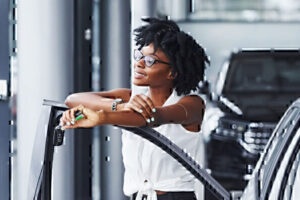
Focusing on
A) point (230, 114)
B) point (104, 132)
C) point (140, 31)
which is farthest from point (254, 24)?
point (140, 31)

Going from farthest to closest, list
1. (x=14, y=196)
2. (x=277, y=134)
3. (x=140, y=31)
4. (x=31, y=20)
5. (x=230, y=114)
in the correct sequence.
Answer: (x=230, y=114)
(x=14, y=196)
(x=31, y=20)
(x=140, y=31)
(x=277, y=134)

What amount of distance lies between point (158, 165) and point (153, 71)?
32 centimetres

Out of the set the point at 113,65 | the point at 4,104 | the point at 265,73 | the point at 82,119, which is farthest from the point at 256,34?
the point at 82,119

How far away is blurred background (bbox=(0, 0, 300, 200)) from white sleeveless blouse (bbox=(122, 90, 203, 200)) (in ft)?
1.95

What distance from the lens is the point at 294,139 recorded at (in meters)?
1.82

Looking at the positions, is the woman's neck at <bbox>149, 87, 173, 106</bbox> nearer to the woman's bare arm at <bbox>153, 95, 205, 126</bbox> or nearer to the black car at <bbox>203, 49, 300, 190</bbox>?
the woman's bare arm at <bbox>153, 95, 205, 126</bbox>

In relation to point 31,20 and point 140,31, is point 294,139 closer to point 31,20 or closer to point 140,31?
point 140,31

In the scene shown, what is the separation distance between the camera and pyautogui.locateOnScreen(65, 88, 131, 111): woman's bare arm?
2.21m

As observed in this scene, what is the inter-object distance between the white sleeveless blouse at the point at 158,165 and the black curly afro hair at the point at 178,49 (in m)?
0.18

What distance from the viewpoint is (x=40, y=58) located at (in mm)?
2736

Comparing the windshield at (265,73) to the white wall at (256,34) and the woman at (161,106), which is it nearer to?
the white wall at (256,34)

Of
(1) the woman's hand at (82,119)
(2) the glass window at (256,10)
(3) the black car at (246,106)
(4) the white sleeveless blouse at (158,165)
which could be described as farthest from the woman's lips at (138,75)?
(2) the glass window at (256,10)

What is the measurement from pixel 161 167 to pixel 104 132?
93cm

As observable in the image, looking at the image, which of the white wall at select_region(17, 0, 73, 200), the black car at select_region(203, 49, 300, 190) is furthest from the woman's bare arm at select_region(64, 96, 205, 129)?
the black car at select_region(203, 49, 300, 190)
